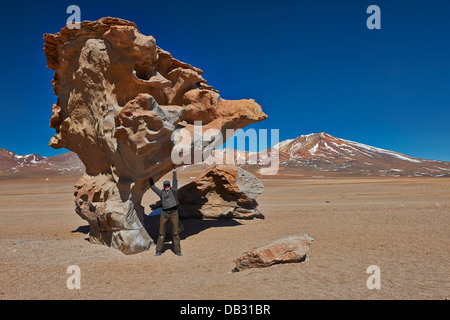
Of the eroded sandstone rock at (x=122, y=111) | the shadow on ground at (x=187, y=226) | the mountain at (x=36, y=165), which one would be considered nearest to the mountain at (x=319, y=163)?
the mountain at (x=36, y=165)

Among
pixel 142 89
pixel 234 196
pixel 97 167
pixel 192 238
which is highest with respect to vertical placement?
pixel 142 89

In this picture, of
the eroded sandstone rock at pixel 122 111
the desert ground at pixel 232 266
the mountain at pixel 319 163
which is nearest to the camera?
the desert ground at pixel 232 266

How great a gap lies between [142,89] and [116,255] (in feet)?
15.0

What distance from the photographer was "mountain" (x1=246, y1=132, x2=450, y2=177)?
9431 cm

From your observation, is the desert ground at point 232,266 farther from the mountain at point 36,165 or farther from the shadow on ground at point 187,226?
the mountain at point 36,165

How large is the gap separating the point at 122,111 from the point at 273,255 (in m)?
4.71

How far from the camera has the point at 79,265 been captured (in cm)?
651

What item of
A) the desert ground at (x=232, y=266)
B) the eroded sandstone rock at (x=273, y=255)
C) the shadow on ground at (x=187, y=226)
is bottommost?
the shadow on ground at (x=187, y=226)

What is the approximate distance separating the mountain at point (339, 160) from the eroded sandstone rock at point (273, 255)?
278 feet

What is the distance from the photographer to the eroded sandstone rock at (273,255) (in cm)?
572

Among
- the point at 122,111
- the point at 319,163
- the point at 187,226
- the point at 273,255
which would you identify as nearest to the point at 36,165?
the point at 319,163
